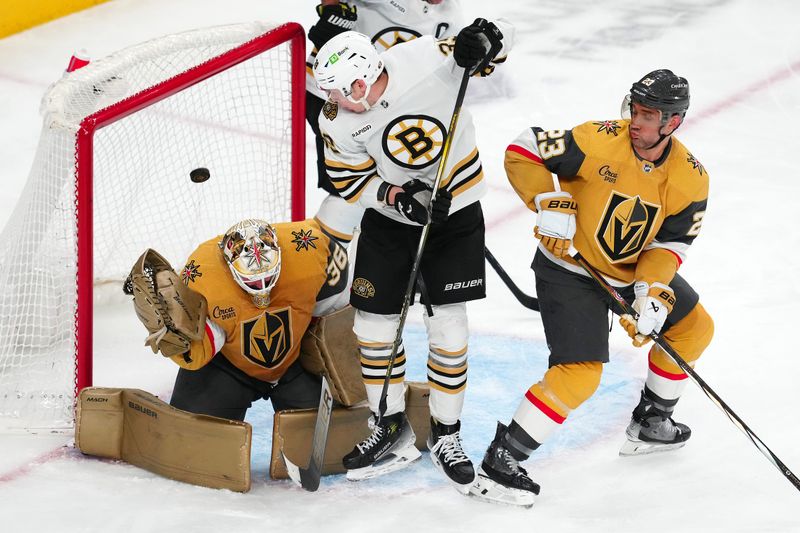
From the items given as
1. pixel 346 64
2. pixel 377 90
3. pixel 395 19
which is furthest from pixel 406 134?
pixel 395 19

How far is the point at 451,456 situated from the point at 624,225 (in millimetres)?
763

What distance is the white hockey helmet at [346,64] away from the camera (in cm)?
324

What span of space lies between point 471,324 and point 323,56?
1569 mm

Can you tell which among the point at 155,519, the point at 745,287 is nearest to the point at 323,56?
the point at 155,519

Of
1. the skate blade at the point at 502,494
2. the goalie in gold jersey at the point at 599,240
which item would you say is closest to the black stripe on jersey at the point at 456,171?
the goalie in gold jersey at the point at 599,240

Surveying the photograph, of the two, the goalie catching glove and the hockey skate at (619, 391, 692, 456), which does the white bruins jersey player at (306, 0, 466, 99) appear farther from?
the hockey skate at (619, 391, 692, 456)

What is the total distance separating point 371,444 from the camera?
356 centimetres

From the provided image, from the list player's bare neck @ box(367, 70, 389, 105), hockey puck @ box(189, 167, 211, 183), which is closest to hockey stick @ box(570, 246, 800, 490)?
player's bare neck @ box(367, 70, 389, 105)

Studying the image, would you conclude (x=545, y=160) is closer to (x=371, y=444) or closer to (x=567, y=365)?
(x=567, y=365)

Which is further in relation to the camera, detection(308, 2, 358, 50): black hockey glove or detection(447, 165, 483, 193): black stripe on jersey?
detection(308, 2, 358, 50): black hockey glove

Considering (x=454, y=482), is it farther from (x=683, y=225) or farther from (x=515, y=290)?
(x=515, y=290)

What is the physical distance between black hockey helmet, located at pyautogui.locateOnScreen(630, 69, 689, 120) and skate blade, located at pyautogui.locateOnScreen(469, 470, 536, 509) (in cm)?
104

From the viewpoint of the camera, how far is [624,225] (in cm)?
336

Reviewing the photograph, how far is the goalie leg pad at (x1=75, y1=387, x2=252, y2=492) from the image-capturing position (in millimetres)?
3525
